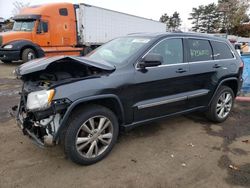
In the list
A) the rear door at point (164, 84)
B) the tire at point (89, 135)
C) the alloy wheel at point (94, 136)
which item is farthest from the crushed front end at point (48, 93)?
the rear door at point (164, 84)

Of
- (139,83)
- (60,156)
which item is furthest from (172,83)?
(60,156)

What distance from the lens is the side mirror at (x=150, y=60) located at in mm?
3577

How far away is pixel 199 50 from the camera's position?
4.51m

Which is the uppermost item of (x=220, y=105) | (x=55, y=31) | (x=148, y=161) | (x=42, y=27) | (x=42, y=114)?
(x=42, y=27)

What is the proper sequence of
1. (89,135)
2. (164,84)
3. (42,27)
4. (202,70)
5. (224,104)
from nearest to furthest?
(89,135)
(164,84)
(202,70)
(224,104)
(42,27)

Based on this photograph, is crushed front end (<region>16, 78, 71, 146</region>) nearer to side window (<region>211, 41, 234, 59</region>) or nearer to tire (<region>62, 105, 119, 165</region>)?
tire (<region>62, 105, 119, 165</region>)

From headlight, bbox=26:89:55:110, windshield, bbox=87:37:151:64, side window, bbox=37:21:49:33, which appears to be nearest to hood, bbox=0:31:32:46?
side window, bbox=37:21:49:33

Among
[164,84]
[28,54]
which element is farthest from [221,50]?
[28,54]

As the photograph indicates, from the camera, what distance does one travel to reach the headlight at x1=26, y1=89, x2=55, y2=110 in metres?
2.92

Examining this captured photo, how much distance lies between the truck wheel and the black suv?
9.12 m

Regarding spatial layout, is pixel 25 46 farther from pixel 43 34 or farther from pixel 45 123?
pixel 45 123

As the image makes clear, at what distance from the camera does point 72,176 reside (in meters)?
3.13

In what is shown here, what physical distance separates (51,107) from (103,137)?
0.88m

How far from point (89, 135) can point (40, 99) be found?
0.79 meters
